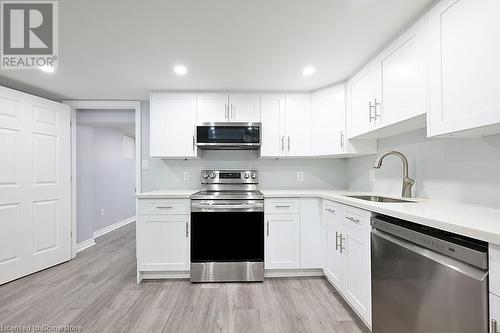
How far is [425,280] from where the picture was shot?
3.31 feet

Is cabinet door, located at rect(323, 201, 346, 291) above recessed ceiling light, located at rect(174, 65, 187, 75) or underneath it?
underneath

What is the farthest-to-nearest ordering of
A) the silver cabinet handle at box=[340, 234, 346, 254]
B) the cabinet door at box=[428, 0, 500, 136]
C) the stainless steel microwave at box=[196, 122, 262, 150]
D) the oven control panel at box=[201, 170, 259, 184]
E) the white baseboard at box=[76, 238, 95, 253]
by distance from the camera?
the white baseboard at box=[76, 238, 95, 253]
the oven control panel at box=[201, 170, 259, 184]
the stainless steel microwave at box=[196, 122, 262, 150]
the silver cabinet handle at box=[340, 234, 346, 254]
the cabinet door at box=[428, 0, 500, 136]

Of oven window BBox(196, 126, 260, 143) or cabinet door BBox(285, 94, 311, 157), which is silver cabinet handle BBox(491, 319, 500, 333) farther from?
oven window BBox(196, 126, 260, 143)

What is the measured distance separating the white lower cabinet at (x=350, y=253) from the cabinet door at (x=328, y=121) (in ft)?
2.22

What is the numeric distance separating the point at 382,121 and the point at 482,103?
0.74 m

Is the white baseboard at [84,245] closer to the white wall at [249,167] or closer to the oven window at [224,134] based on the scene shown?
the white wall at [249,167]

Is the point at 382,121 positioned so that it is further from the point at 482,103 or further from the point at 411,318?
the point at 411,318

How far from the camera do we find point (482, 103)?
103cm

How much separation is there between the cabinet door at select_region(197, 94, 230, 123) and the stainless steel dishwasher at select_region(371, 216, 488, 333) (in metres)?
1.93

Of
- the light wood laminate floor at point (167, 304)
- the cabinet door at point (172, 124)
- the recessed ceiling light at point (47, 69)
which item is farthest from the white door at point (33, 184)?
the cabinet door at point (172, 124)

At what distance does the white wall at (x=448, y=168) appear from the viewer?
1295 millimetres

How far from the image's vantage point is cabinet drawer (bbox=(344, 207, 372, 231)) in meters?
1.49

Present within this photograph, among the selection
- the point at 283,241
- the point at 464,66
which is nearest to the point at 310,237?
the point at 283,241

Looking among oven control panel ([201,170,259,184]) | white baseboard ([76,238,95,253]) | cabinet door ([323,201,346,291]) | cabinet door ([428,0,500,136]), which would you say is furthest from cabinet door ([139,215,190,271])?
cabinet door ([428,0,500,136])
